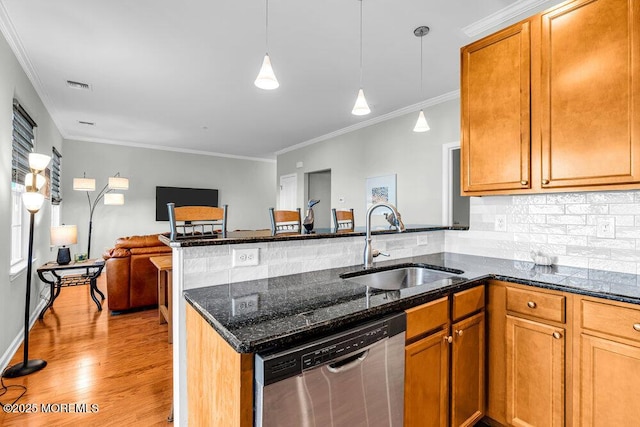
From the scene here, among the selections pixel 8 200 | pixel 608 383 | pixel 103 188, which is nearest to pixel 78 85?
pixel 8 200

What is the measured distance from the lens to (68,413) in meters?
1.92

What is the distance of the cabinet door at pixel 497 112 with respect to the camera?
1929 mm

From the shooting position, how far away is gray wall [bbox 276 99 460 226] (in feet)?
13.2


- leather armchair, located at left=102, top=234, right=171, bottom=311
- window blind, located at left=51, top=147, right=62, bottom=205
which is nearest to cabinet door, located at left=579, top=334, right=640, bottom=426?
leather armchair, located at left=102, top=234, right=171, bottom=311

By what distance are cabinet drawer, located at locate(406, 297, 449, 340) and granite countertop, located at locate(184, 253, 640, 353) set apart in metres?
0.04

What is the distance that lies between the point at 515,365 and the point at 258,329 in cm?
149

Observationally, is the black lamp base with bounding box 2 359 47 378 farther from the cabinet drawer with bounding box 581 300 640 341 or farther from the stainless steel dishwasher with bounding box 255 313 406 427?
the cabinet drawer with bounding box 581 300 640 341

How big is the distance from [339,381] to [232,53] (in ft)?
9.94

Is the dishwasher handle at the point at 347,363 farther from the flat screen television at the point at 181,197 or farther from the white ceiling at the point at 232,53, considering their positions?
the flat screen television at the point at 181,197

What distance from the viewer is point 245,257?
1.55 m

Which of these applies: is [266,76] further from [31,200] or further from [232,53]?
[31,200]

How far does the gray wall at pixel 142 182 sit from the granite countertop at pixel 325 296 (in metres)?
6.50

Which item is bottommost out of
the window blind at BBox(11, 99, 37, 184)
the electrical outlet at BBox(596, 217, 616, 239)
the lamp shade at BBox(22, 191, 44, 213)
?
the electrical outlet at BBox(596, 217, 616, 239)

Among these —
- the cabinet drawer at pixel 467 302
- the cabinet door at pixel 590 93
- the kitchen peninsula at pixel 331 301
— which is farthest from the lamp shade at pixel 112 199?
the cabinet door at pixel 590 93
